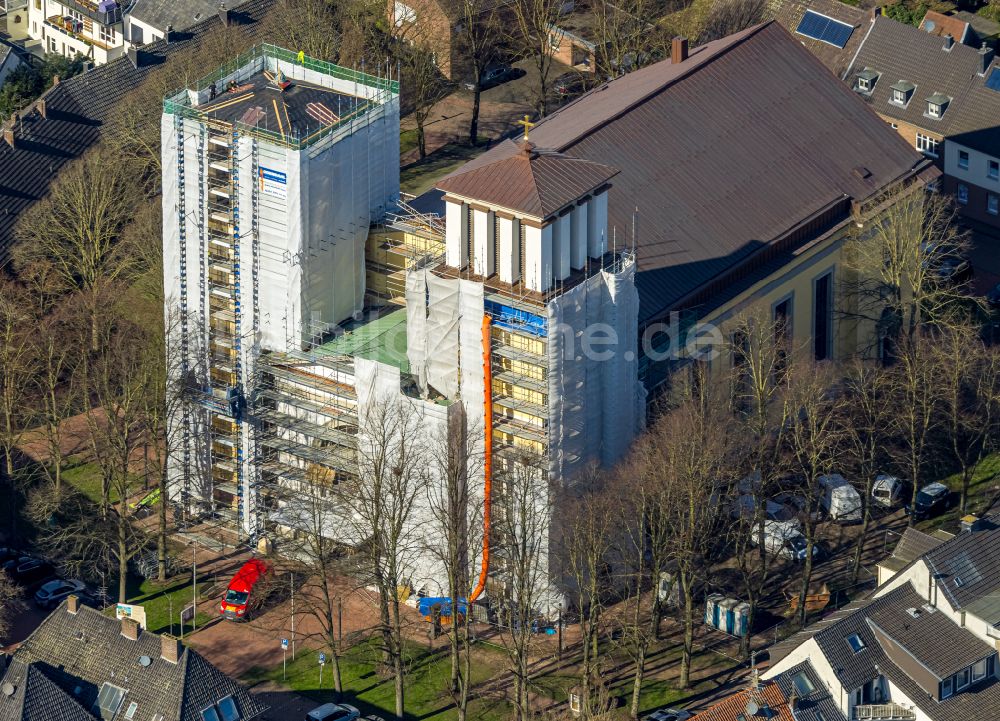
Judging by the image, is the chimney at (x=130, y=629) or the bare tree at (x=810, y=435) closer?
the chimney at (x=130, y=629)

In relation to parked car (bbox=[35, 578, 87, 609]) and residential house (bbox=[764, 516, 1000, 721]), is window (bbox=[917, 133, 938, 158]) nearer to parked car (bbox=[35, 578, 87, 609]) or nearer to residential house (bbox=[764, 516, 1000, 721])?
residential house (bbox=[764, 516, 1000, 721])

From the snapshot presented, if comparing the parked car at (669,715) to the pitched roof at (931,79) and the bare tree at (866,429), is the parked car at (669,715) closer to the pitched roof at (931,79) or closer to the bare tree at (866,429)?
the bare tree at (866,429)

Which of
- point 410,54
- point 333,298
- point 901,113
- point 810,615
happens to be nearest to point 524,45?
point 410,54

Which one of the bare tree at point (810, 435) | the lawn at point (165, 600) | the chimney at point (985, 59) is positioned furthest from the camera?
the chimney at point (985, 59)

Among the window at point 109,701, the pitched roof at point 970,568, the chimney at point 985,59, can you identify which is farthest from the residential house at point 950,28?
the window at point 109,701

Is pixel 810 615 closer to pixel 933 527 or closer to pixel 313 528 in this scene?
pixel 933 527

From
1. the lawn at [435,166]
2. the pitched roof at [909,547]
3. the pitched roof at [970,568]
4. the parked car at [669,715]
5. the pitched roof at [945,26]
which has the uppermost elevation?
the pitched roof at [945,26]

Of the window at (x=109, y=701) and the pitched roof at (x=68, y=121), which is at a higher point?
the pitched roof at (x=68, y=121)
